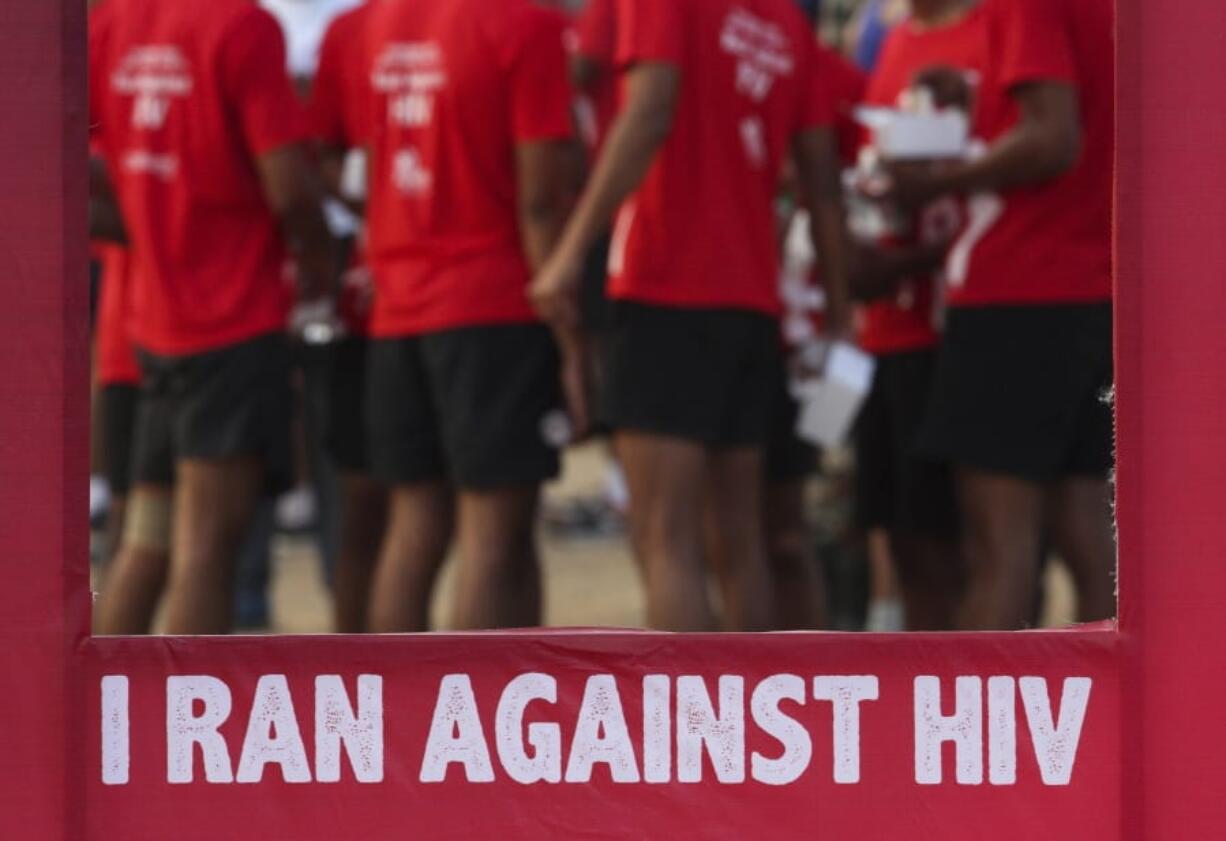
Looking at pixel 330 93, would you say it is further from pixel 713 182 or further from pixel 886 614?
pixel 886 614

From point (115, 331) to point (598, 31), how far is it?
4.65ft

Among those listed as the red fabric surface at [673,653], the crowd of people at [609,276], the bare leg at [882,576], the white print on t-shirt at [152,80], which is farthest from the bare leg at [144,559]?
the red fabric surface at [673,653]

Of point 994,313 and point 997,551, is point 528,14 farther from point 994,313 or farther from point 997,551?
point 997,551

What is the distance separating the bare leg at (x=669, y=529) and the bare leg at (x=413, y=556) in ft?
2.32

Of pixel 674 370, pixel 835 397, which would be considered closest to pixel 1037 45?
pixel 835 397

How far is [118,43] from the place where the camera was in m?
5.10

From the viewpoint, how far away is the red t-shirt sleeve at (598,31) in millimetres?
5488

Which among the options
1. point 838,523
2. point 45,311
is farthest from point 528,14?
point 838,523

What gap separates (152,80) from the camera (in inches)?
201

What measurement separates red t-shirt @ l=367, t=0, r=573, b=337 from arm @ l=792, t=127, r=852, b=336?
642 mm

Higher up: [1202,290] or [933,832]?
[1202,290]

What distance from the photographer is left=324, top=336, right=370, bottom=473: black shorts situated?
5.79 m

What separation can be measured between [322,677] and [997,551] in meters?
2.46

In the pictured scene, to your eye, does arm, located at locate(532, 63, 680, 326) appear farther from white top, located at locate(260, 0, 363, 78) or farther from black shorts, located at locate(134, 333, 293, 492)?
white top, located at locate(260, 0, 363, 78)
